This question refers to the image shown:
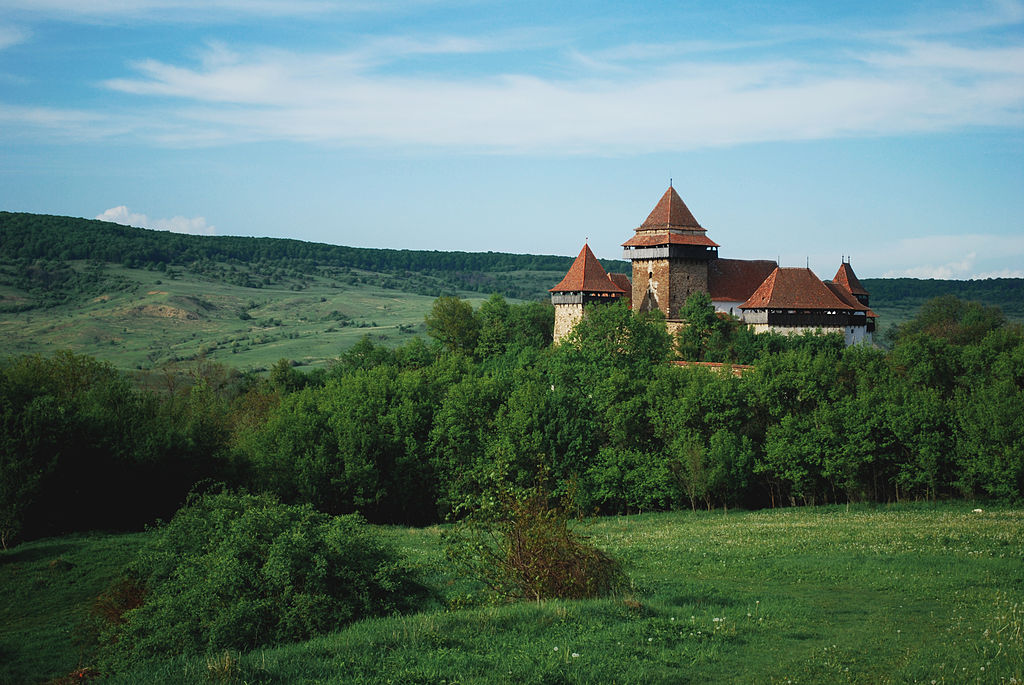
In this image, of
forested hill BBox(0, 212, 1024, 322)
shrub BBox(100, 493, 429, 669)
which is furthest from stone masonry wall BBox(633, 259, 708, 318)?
forested hill BBox(0, 212, 1024, 322)

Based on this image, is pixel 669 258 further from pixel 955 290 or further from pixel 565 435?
pixel 955 290

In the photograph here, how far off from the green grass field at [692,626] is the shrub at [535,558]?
56 centimetres

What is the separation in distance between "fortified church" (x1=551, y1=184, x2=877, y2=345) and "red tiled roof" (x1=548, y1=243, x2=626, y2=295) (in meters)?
0.07

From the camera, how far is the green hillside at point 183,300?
116250 millimetres

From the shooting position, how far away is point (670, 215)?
6009 centimetres

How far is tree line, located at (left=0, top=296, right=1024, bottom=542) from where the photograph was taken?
30.3 meters

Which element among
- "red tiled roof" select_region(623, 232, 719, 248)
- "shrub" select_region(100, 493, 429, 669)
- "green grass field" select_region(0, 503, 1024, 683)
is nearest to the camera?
"green grass field" select_region(0, 503, 1024, 683)

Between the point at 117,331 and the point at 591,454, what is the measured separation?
101724mm

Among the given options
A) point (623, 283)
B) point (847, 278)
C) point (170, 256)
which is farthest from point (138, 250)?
point (847, 278)

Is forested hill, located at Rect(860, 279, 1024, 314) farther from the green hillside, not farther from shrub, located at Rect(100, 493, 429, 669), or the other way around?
shrub, located at Rect(100, 493, 429, 669)

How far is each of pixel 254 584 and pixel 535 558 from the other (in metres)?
4.39

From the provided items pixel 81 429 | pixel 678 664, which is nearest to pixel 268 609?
pixel 678 664

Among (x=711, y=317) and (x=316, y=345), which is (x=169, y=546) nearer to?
(x=711, y=317)

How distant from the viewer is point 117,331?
402ft
